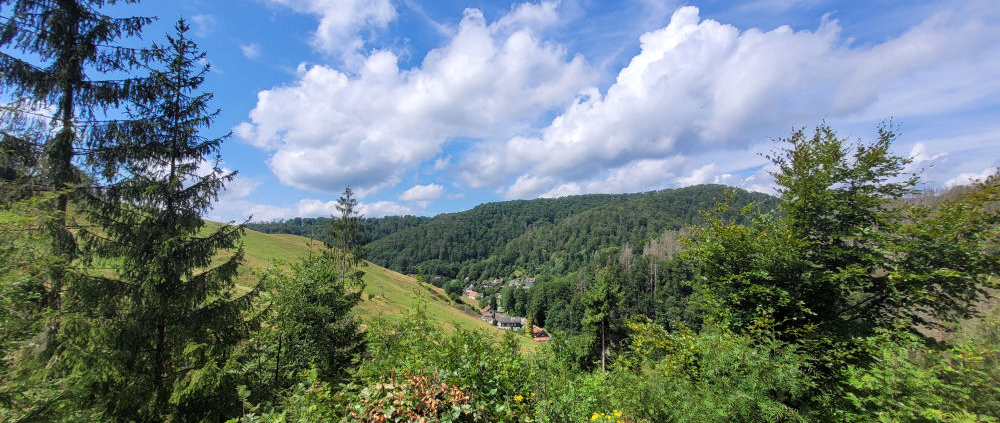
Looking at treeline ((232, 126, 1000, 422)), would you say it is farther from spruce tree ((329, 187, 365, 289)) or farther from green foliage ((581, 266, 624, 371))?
spruce tree ((329, 187, 365, 289))

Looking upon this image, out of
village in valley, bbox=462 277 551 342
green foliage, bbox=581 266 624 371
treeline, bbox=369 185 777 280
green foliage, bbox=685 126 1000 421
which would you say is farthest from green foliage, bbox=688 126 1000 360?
treeline, bbox=369 185 777 280

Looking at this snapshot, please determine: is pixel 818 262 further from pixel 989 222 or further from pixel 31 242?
pixel 31 242

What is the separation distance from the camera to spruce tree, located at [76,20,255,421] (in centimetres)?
619

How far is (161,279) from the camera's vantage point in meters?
6.59

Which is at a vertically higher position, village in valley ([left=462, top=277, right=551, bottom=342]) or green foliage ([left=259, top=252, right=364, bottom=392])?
green foliage ([left=259, top=252, right=364, bottom=392])

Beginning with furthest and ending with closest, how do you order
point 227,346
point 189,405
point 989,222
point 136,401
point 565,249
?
point 565,249 → point 227,346 → point 189,405 → point 136,401 → point 989,222

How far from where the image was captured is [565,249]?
544 ft

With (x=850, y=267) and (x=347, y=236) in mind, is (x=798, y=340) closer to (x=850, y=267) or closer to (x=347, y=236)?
(x=850, y=267)

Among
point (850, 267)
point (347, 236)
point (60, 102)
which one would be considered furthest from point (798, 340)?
point (347, 236)

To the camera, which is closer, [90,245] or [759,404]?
[759,404]

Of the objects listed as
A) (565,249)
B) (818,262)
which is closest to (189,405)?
(818,262)

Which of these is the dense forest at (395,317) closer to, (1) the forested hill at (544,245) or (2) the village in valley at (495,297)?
(2) the village in valley at (495,297)

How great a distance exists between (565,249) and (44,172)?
16542cm

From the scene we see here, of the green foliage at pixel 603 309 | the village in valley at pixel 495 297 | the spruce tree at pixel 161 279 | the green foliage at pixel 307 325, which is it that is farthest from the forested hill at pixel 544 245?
the spruce tree at pixel 161 279
